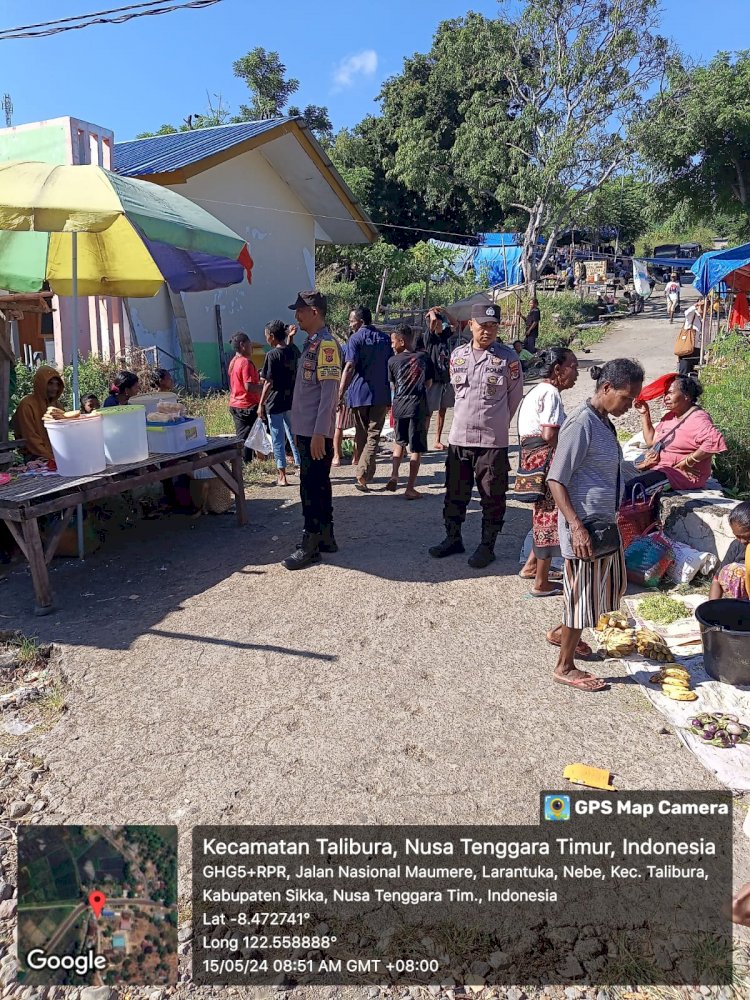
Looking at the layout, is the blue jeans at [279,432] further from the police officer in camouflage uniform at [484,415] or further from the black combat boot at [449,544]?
the police officer in camouflage uniform at [484,415]

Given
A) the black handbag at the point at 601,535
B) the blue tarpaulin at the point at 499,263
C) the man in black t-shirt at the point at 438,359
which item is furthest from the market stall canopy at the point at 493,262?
the black handbag at the point at 601,535

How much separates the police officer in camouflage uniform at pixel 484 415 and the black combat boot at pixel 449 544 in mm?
269

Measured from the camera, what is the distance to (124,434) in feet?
19.4

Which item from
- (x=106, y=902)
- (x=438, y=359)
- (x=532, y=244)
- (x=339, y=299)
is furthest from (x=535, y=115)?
Answer: (x=106, y=902)

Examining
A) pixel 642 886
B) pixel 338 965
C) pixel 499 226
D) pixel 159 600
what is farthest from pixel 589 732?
pixel 499 226

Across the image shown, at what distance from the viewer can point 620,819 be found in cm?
307

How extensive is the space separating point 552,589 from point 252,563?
7.65ft

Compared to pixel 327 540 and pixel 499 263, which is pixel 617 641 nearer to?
pixel 327 540

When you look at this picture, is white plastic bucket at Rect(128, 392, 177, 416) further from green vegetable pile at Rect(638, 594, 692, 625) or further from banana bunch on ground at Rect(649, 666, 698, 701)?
banana bunch on ground at Rect(649, 666, 698, 701)

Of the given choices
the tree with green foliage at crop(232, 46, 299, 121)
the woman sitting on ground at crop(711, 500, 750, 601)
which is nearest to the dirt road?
the woman sitting on ground at crop(711, 500, 750, 601)

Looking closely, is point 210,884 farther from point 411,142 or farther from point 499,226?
point 499,226

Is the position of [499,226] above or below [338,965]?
above

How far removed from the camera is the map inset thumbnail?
8.26ft

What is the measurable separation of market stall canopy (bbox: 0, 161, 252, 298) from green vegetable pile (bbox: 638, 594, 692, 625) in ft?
13.5
